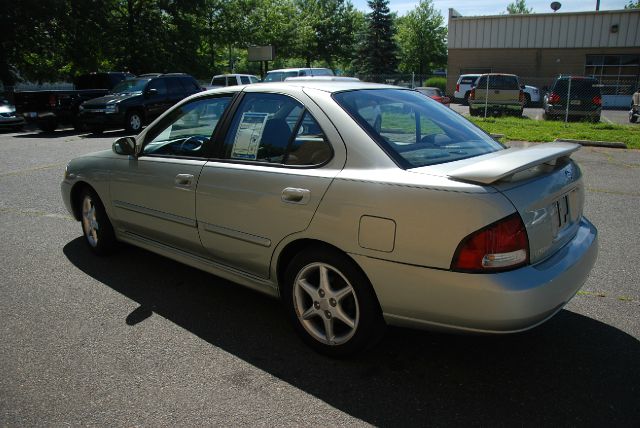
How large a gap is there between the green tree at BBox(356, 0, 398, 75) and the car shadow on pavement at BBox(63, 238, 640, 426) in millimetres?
48623

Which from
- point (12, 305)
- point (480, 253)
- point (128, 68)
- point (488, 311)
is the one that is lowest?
point (12, 305)

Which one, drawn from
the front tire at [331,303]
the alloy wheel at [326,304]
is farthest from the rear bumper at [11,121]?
the alloy wheel at [326,304]

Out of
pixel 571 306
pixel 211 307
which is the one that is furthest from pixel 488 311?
pixel 211 307

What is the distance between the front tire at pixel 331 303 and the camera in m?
2.81

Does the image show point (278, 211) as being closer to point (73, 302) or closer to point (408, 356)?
point (408, 356)

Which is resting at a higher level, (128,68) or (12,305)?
(128,68)

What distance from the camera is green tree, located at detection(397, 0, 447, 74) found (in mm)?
55688

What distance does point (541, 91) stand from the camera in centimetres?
3400

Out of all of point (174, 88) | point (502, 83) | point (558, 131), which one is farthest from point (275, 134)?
point (502, 83)

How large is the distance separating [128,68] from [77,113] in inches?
570

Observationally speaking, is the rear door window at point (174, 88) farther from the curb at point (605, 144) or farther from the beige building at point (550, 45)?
the beige building at point (550, 45)

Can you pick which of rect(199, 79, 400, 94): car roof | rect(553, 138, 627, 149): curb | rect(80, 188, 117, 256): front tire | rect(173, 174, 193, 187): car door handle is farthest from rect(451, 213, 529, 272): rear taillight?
rect(553, 138, 627, 149): curb

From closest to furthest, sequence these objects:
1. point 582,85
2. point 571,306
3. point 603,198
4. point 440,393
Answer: point 440,393, point 571,306, point 603,198, point 582,85

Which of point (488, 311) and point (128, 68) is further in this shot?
point (128, 68)
